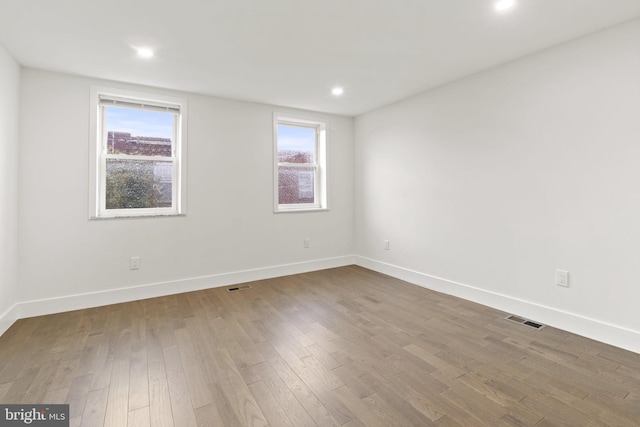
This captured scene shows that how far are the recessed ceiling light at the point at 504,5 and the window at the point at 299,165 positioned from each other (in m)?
2.81

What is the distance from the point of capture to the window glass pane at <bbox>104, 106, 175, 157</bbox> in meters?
3.33

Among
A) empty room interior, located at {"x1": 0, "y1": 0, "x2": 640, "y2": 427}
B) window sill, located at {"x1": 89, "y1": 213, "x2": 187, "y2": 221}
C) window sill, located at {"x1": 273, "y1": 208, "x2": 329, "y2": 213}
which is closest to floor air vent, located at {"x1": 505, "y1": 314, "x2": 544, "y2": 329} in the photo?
empty room interior, located at {"x1": 0, "y1": 0, "x2": 640, "y2": 427}

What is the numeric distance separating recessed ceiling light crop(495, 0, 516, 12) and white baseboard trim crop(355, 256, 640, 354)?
7.81 feet

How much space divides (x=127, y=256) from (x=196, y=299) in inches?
34.4

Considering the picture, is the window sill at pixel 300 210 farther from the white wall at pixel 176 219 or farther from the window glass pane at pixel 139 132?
the window glass pane at pixel 139 132

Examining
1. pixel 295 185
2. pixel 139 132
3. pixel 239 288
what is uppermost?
pixel 139 132

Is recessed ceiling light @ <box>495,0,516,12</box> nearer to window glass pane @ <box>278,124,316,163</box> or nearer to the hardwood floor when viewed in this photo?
the hardwood floor

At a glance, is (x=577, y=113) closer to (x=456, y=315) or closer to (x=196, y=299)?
(x=456, y=315)

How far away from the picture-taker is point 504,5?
198cm

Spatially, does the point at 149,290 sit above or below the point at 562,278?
below

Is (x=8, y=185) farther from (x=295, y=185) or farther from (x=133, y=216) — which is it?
(x=295, y=185)

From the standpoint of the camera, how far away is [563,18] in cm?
213

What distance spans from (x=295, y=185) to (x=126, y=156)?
2163 millimetres

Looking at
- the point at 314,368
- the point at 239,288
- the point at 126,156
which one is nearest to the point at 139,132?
the point at 126,156
